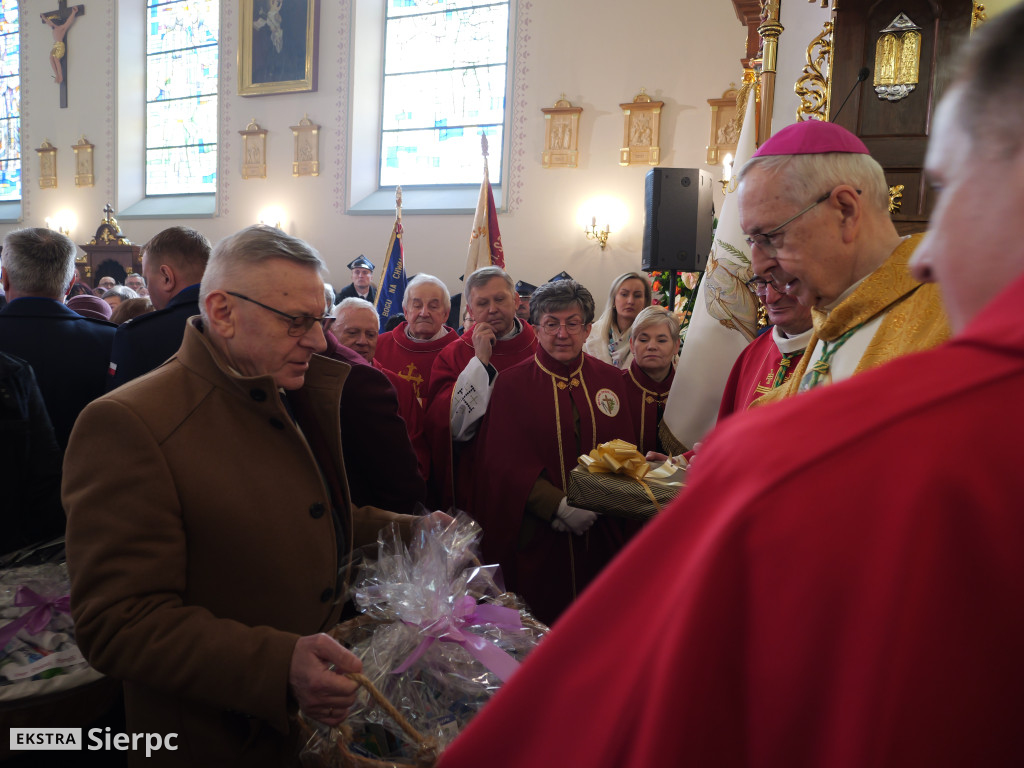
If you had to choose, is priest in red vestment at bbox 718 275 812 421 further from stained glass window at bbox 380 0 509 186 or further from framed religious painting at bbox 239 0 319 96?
framed religious painting at bbox 239 0 319 96

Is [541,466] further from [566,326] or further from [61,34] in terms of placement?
[61,34]

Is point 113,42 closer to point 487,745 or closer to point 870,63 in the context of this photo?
point 870,63

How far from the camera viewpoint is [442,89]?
42.3 feet

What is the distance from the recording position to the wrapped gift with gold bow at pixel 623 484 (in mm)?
2393

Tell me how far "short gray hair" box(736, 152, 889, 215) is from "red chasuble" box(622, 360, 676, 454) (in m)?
1.94

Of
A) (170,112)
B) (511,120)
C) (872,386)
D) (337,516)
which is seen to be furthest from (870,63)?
(170,112)

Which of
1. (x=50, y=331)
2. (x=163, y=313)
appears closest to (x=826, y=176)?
A: (x=163, y=313)

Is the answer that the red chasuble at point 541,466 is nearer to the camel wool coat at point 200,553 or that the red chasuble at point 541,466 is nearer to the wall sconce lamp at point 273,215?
the camel wool coat at point 200,553

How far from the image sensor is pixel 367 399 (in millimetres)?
2363

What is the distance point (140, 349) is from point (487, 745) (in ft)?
8.07

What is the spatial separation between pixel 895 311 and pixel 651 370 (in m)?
2.16

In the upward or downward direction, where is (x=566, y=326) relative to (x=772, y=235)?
downward

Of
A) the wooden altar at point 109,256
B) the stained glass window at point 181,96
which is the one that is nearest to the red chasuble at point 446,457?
the wooden altar at point 109,256

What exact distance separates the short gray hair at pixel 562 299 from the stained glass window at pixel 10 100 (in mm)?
17636
